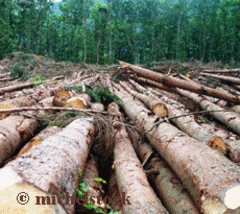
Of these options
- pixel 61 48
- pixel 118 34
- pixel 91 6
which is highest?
pixel 91 6

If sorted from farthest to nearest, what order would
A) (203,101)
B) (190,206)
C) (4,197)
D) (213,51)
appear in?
(213,51) → (203,101) → (190,206) → (4,197)

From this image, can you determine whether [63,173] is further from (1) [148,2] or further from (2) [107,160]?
(1) [148,2]

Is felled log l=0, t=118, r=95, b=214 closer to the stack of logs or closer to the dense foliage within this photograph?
the stack of logs

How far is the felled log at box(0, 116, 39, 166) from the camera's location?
8.21ft

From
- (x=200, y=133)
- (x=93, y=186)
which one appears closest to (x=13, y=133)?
(x=93, y=186)

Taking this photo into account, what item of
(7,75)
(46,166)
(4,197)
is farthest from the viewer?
(7,75)

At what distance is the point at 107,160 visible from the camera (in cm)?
322

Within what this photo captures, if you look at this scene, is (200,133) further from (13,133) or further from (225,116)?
(13,133)

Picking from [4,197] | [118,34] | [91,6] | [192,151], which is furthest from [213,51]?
[4,197]

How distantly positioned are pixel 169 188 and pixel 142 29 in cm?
3202

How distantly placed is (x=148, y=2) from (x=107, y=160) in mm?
31842

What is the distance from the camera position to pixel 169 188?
235 centimetres

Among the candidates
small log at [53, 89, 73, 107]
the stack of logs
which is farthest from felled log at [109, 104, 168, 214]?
small log at [53, 89, 73, 107]

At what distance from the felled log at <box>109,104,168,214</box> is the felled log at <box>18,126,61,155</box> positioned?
120cm
